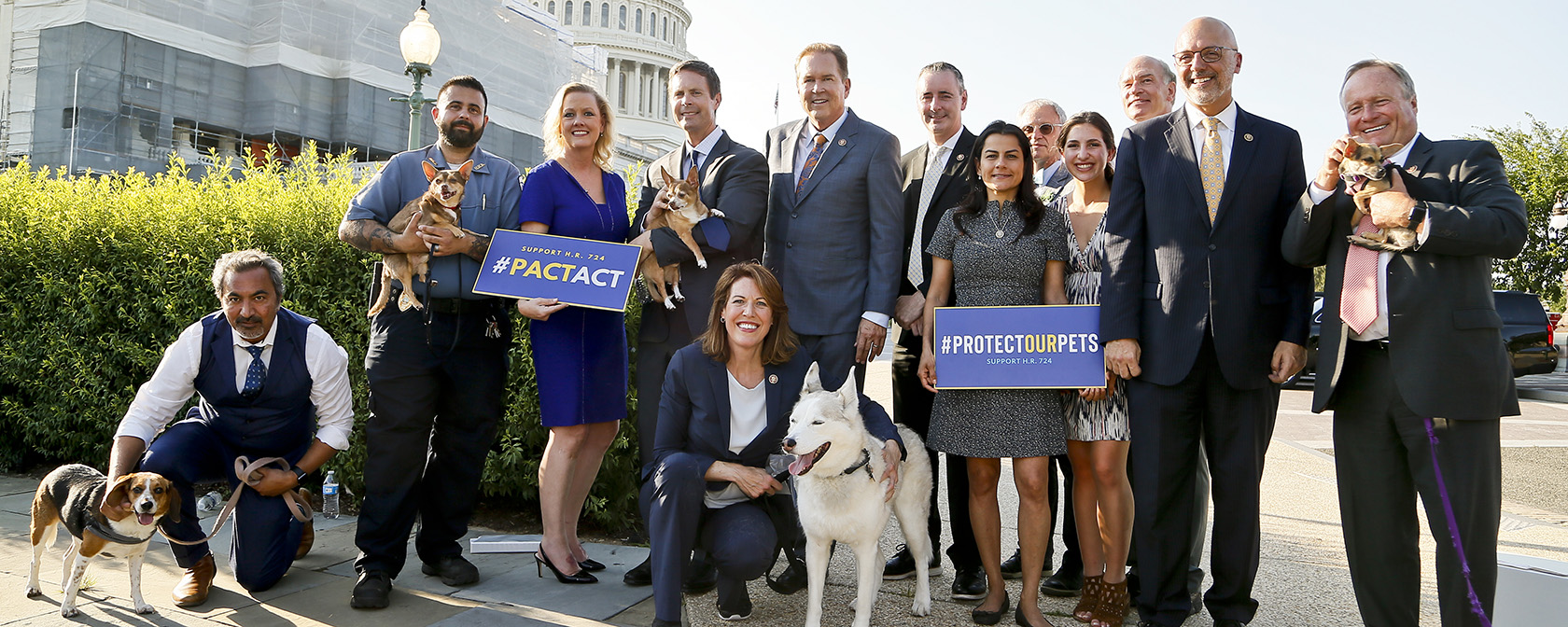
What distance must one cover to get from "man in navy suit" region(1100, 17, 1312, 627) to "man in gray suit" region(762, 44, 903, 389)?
0.95 m

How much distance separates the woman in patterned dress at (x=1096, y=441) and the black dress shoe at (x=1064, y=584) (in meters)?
0.37

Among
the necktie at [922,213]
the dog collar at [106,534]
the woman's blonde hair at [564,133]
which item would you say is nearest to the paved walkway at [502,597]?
the dog collar at [106,534]

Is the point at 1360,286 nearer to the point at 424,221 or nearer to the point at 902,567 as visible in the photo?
the point at 902,567

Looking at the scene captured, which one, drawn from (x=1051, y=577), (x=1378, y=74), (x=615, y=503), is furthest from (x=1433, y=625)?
(x=615, y=503)

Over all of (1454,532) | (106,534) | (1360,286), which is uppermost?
(1360,286)

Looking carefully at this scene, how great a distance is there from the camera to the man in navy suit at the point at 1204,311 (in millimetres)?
3293

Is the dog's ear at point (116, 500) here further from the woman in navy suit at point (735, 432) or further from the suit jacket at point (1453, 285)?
the suit jacket at point (1453, 285)

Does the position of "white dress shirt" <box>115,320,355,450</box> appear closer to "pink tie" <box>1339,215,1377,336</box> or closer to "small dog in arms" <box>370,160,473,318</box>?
"small dog in arms" <box>370,160,473,318</box>

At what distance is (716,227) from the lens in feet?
13.1

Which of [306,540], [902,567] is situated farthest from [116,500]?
[902,567]

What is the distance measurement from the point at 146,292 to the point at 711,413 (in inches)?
179

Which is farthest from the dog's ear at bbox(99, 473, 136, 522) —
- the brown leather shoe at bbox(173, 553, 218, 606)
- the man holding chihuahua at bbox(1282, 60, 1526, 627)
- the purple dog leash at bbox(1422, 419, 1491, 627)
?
the purple dog leash at bbox(1422, 419, 1491, 627)

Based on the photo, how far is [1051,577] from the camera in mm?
4191

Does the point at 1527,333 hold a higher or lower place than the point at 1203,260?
higher
